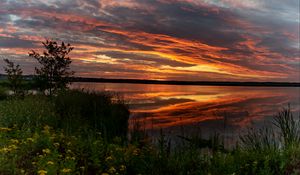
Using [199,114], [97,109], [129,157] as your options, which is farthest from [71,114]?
[199,114]

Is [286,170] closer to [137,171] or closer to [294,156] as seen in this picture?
[294,156]

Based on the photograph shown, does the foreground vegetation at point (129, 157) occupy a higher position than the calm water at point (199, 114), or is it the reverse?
the foreground vegetation at point (129, 157)

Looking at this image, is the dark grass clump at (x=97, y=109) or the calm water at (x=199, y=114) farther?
A: the calm water at (x=199, y=114)

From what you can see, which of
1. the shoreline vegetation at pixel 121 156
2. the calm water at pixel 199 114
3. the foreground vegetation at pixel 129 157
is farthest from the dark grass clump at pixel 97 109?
the foreground vegetation at pixel 129 157

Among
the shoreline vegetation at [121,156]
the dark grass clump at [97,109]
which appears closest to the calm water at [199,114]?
the dark grass clump at [97,109]

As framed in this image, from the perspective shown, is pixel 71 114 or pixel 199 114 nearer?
pixel 71 114

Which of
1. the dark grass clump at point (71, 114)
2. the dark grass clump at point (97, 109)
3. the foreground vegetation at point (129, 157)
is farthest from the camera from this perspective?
the dark grass clump at point (97, 109)

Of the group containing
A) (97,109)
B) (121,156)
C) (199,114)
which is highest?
(97,109)

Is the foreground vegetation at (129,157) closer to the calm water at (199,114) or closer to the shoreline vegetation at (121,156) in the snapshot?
the shoreline vegetation at (121,156)

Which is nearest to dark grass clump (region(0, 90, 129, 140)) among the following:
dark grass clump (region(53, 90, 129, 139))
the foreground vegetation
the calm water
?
dark grass clump (region(53, 90, 129, 139))

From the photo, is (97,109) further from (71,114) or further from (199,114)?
(199,114)

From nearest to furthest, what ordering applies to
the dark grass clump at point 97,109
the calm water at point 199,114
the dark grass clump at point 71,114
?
the dark grass clump at point 71,114 < the dark grass clump at point 97,109 < the calm water at point 199,114

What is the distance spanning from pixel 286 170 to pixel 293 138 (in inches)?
83.5

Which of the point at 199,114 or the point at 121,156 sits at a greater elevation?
the point at 121,156
